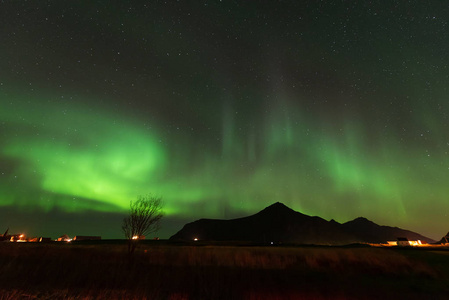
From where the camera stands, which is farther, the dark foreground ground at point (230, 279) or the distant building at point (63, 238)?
the distant building at point (63, 238)

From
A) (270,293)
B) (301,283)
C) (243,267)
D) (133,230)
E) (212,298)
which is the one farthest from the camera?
(133,230)

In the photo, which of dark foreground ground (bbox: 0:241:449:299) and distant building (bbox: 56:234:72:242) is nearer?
dark foreground ground (bbox: 0:241:449:299)

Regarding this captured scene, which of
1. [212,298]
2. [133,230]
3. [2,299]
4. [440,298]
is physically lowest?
[440,298]

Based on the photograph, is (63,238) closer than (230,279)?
No

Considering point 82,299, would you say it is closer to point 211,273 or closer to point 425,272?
point 211,273

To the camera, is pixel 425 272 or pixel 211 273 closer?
pixel 211 273

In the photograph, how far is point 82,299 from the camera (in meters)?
11.4

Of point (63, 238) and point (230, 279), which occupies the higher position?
point (63, 238)

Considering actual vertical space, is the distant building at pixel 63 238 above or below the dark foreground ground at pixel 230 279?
above

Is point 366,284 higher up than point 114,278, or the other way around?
point 114,278

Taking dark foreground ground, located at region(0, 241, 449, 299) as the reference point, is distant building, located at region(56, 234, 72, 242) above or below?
above

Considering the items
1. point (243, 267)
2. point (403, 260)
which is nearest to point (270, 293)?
point (243, 267)

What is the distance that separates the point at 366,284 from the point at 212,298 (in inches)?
676

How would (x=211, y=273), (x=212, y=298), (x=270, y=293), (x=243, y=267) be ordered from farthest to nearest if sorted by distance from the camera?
(x=243, y=267), (x=211, y=273), (x=270, y=293), (x=212, y=298)
